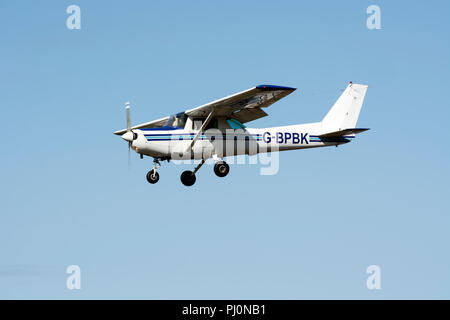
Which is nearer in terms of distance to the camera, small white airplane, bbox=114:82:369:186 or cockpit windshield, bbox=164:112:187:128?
small white airplane, bbox=114:82:369:186

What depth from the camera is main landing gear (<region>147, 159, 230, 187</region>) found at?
2544 centimetres

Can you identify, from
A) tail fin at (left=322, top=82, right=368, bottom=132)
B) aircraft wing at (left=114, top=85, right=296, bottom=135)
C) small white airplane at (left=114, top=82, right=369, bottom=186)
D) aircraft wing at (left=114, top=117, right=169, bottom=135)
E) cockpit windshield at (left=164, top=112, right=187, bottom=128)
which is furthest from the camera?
aircraft wing at (left=114, top=117, right=169, bottom=135)

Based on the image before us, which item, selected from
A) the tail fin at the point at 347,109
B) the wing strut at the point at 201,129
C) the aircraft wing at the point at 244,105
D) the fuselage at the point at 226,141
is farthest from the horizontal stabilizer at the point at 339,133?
the wing strut at the point at 201,129

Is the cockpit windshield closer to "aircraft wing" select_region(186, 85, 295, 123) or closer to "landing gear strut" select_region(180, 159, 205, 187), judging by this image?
"aircraft wing" select_region(186, 85, 295, 123)

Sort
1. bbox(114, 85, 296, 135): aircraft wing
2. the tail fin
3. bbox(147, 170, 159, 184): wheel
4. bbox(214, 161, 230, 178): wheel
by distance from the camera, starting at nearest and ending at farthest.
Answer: bbox(114, 85, 296, 135): aircraft wing, bbox(147, 170, 159, 184): wheel, bbox(214, 161, 230, 178): wheel, the tail fin

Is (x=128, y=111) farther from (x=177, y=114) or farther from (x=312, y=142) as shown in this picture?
(x=312, y=142)

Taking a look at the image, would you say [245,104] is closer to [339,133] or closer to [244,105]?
[244,105]

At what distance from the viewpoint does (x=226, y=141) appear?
2588cm

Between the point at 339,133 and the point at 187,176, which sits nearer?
the point at 187,176

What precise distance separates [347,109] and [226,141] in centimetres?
505

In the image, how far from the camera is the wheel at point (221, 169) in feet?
84.8

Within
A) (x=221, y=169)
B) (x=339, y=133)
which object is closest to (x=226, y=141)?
(x=221, y=169)

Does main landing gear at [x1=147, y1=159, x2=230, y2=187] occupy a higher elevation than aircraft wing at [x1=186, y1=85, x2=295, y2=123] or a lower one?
lower

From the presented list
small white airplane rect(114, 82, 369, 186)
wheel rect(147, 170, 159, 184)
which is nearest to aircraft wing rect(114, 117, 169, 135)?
small white airplane rect(114, 82, 369, 186)
